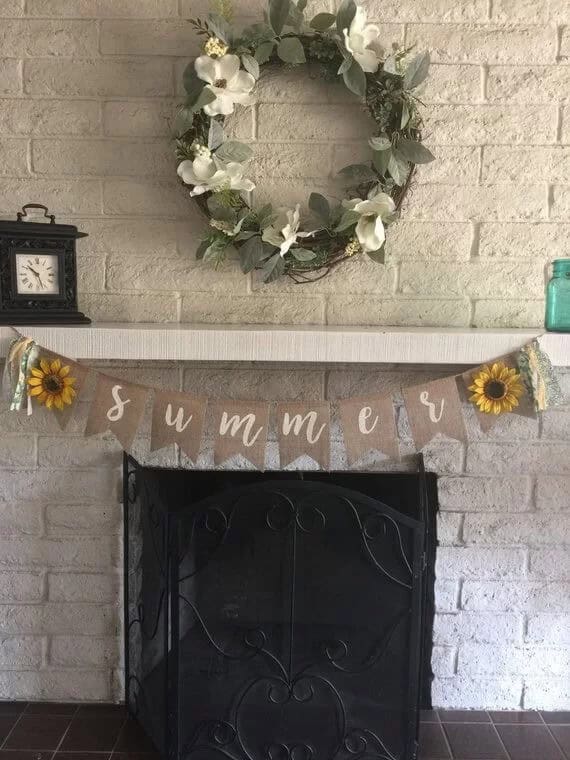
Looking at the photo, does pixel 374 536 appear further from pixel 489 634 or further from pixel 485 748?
pixel 485 748

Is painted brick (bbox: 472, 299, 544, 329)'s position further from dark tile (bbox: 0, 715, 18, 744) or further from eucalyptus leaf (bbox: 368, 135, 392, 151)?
dark tile (bbox: 0, 715, 18, 744)

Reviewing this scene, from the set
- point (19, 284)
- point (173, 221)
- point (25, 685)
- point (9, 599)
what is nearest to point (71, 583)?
point (9, 599)

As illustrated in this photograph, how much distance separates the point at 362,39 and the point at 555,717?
5.48ft

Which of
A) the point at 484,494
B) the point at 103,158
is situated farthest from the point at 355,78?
the point at 484,494

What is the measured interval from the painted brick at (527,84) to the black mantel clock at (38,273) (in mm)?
1008

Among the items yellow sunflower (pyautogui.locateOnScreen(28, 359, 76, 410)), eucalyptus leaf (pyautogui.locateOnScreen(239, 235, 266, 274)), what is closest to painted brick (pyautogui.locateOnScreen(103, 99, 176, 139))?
eucalyptus leaf (pyautogui.locateOnScreen(239, 235, 266, 274))

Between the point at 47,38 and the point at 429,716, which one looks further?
the point at 429,716

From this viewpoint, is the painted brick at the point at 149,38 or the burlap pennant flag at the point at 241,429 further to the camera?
the painted brick at the point at 149,38

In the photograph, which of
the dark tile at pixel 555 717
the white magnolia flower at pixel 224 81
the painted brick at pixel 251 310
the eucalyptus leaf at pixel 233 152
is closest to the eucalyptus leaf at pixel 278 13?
the white magnolia flower at pixel 224 81

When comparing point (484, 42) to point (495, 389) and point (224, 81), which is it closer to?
point (224, 81)

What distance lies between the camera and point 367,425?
4.89 ft

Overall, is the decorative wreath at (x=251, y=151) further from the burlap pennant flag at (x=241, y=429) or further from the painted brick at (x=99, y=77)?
the burlap pennant flag at (x=241, y=429)

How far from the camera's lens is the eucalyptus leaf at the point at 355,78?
5.12ft

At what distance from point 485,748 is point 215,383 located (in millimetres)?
1071
